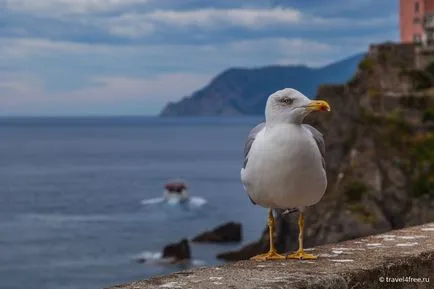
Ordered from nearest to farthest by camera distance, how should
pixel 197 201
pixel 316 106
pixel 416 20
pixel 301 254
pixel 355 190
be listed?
pixel 316 106, pixel 301 254, pixel 355 190, pixel 416 20, pixel 197 201

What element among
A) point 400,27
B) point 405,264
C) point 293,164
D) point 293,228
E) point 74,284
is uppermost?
point 400,27

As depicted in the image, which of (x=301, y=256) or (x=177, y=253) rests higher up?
(x=301, y=256)

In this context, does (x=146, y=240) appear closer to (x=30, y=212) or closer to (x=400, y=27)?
(x=30, y=212)

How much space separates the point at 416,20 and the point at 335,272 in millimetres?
77273

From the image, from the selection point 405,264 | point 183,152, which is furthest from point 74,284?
point 183,152

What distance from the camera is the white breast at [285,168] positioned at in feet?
18.6

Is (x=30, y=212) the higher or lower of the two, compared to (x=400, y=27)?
lower

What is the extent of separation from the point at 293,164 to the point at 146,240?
220ft

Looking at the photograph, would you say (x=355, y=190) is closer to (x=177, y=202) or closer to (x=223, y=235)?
(x=223, y=235)

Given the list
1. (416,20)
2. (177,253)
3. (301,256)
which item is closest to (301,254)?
(301,256)

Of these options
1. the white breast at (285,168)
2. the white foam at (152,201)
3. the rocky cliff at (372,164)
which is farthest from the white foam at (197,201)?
the white breast at (285,168)

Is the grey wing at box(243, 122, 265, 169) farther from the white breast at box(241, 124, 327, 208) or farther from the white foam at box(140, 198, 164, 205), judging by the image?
the white foam at box(140, 198, 164, 205)

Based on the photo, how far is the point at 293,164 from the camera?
5.69m

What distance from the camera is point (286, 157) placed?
5.68 metres
